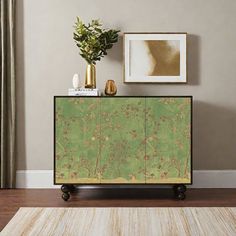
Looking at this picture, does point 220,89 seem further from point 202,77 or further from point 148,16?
point 148,16

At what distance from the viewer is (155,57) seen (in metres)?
4.60

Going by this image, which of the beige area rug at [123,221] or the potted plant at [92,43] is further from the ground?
the potted plant at [92,43]

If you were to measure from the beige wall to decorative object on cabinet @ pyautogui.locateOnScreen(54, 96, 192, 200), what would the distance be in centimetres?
53

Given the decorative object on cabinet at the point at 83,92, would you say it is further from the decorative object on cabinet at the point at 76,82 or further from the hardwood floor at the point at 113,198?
the hardwood floor at the point at 113,198

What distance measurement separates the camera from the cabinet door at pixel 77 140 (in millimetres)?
4145

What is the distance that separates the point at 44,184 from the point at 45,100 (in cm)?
76

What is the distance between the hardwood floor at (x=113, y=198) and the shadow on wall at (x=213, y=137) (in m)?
0.27

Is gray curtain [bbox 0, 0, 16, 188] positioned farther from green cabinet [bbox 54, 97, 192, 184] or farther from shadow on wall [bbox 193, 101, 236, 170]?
shadow on wall [bbox 193, 101, 236, 170]

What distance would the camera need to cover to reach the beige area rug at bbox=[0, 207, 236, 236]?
10.6 feet

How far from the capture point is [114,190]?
15.1ft

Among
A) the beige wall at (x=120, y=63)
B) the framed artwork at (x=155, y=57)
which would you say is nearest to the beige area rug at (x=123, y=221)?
the beige wall at (x=120, y=63)

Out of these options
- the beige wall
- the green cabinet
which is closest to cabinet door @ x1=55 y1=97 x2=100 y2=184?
the green cabinet

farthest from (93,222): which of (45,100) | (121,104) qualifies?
(45,100)

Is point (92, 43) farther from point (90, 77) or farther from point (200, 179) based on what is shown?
point (200, 179)
